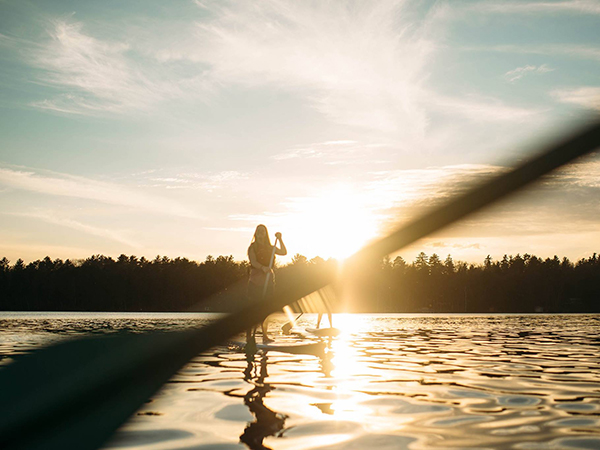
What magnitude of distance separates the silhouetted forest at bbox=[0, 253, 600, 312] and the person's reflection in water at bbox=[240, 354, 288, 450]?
125028 mm

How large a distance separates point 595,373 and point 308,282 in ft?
18.1

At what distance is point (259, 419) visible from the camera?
406 centimetres

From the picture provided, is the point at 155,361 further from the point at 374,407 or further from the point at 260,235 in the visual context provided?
the point at 260,235

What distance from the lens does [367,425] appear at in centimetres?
384

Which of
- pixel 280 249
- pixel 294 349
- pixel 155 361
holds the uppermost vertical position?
pixel 280 249

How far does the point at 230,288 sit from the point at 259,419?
142222 millimetres

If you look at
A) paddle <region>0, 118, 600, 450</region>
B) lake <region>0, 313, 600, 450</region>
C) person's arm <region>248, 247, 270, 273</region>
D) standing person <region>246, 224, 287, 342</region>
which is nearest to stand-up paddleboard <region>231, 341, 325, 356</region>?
standing person <region>246, 224, 287, 342</region>

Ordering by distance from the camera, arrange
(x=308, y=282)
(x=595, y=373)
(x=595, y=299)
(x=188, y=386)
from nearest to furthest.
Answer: (x=308, y=282) < (x=188, y=386) < (x=595, y=373) < (x=595, y=299)

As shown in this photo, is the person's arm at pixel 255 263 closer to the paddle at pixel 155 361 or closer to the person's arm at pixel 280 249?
the person's arm at pixel 280 249

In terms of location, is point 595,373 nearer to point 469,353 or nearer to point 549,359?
point 549,359

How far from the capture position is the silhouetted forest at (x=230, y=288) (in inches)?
5285

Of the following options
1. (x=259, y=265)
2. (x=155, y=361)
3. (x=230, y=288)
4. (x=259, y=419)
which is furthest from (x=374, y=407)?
(x=230, y=288)

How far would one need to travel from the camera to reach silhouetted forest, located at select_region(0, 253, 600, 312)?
440ft

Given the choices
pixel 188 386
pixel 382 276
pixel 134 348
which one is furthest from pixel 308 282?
pixel 382 276
